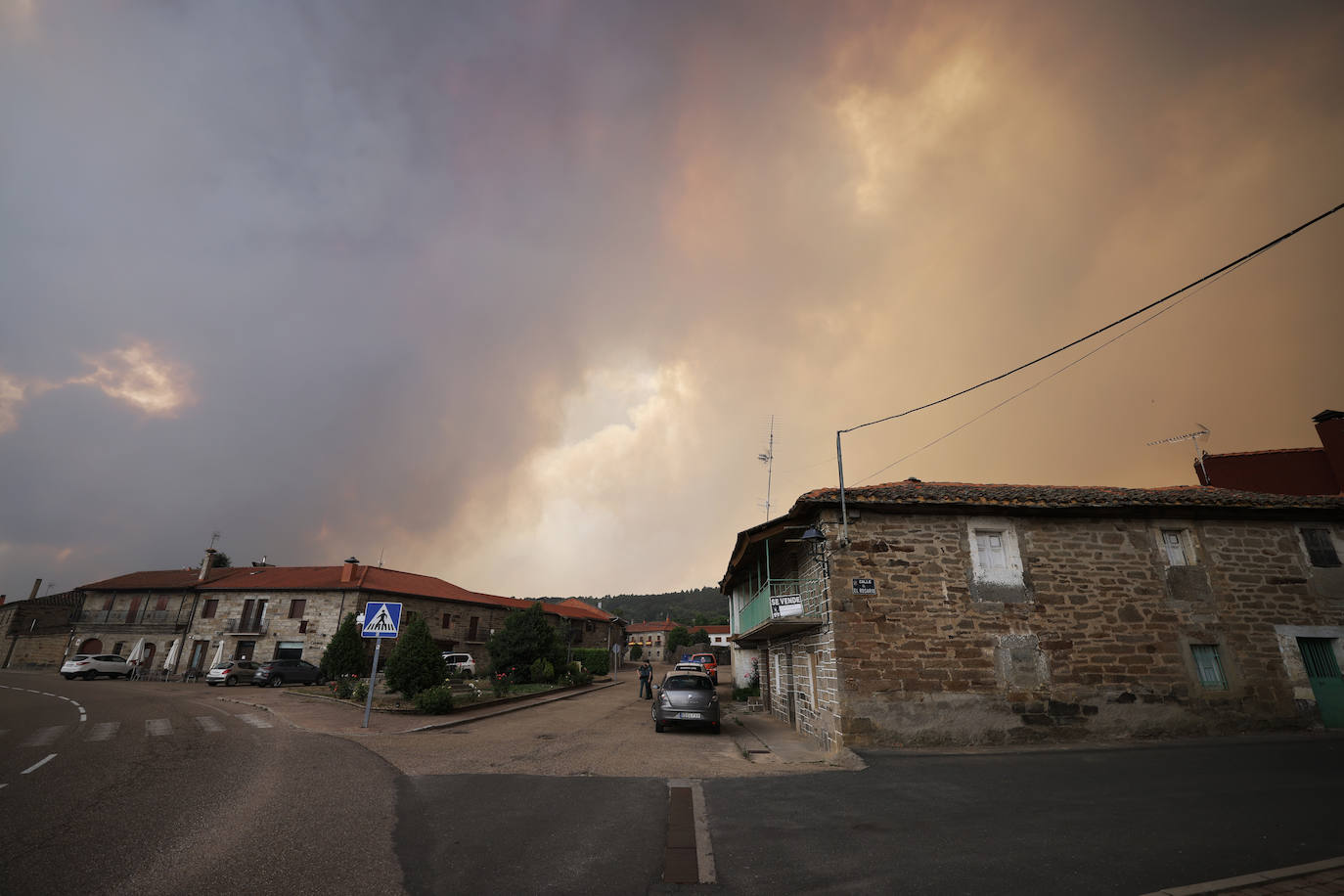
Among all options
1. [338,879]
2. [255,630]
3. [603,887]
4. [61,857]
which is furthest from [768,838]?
[255,630]

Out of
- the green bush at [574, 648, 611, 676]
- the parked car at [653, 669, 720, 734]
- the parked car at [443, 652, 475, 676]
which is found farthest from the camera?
the green bush at [574, 648, 611, 676]

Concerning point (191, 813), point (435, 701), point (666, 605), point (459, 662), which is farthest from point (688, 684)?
point (666, 605)

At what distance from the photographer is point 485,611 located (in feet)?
147

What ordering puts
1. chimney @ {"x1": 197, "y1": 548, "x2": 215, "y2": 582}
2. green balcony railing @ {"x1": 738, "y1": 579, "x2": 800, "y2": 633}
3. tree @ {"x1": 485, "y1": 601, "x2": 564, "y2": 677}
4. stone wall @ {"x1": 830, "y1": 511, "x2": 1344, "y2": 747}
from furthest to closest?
chimney @ {"x1": 197, "y1": 548, "x2": 215, "y2": 582} → tree @ {"x1": 485, "y1": 601, "x2": 564, "y2": 677} → green balcony railing @ {"x1": 738, "y1": 579, "x2": 800, "y2": 633} → stone wall @ {"x1": 830, "y1": 511, "x2": 1344, "y2": 747}

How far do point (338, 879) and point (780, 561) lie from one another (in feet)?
48.0

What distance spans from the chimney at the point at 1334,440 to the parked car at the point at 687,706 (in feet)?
69.4

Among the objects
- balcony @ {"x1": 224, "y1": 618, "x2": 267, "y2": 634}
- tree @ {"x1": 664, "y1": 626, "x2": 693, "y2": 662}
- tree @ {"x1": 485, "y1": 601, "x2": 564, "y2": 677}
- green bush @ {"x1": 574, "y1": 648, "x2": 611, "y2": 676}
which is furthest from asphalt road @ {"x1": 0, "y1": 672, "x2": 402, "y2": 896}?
tree @ {"x1": 664, "y1": 626, "x2": 693, "y2": 662}

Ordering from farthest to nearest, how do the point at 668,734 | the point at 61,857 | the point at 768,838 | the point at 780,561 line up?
1. the point at 780,561
2. the point at 668,734
3. the point at 768,838
4. the point at 61,857

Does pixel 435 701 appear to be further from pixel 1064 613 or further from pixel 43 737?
pixel 1064 613

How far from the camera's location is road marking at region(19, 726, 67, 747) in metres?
9.92

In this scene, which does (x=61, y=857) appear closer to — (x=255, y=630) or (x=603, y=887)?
(x=603, y=887)

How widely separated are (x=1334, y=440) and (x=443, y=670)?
1190 inches

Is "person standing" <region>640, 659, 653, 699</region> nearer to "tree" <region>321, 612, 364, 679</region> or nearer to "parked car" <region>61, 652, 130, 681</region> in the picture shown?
"tree" <region>321, 612, 364, 679</region>

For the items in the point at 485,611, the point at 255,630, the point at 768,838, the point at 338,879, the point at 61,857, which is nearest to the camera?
the point at 338,879
